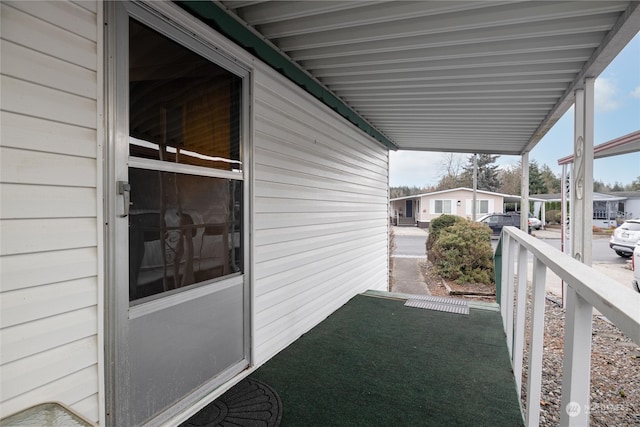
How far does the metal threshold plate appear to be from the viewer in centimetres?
422

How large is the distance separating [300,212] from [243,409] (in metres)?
1.80

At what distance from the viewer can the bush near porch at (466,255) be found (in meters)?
8.47

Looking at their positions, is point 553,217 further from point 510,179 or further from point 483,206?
point 510,179

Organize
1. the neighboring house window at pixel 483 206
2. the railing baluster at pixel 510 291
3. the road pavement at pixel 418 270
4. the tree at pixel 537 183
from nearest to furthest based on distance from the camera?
the railing baluster at pixel 510 291
the road pavement at pixel 418 270
the neighboring house window at pixel 483 206
the tree at pixel 537 183

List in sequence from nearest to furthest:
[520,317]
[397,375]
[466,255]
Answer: [520,317]
[397,375]
[466,255]

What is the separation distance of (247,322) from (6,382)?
147cm

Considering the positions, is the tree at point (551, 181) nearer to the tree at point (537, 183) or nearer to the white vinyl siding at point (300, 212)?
the tree at point (537, 183)

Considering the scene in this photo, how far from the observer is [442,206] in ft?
83.0

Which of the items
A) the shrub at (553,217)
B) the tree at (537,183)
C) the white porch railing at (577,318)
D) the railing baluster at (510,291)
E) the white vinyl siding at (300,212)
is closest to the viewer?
the white porch railing at (577,318)

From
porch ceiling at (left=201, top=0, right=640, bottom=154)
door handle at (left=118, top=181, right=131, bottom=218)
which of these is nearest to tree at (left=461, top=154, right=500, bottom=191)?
porch ceiling at (left=201, top=0, right=640, bottom=154)

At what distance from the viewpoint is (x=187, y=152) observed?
6.61 feet

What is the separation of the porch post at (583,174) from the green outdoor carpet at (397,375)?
1.13m

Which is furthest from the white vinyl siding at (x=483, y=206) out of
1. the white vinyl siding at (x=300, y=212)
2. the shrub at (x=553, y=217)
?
the white vinyl siding at (x=300, y=212)

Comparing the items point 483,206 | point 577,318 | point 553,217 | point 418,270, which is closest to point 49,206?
point 577,318
